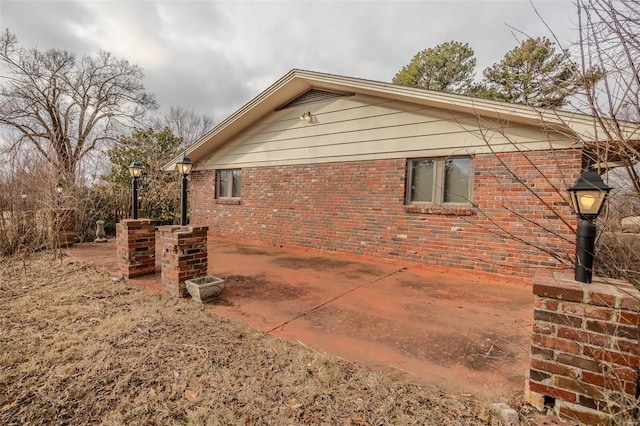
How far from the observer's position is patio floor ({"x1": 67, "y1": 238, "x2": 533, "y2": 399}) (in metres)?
2.18

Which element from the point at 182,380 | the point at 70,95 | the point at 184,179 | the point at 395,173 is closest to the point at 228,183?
the point at 184,179

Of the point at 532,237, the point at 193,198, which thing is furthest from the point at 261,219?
the point at 532,237

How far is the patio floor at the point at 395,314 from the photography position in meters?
2.18

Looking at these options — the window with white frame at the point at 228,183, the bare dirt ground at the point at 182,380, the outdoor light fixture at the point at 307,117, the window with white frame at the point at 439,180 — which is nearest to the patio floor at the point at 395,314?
the bare dirt ground at the point at 182,380

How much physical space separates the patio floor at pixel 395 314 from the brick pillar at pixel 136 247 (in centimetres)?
25

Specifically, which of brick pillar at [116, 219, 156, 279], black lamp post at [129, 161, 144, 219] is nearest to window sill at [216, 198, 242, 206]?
black lamp post at [129, 161, 144, 219]

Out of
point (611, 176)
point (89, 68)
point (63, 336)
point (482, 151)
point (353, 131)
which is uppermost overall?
point (89, 68)

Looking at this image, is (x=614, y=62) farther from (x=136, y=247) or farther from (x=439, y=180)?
(x=136, y=247)

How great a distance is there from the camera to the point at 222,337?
2635 millimetres

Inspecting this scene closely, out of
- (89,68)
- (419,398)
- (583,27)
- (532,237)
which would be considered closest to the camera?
(583,27)

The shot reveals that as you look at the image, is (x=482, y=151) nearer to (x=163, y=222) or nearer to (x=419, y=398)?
(x=419, y=398)

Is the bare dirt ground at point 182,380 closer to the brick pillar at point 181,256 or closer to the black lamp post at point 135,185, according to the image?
the brick pillar at point 181,256

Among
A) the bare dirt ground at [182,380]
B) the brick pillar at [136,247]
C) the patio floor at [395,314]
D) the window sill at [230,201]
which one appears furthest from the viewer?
the window sill at [230,201]

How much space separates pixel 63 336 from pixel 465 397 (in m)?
3.47
